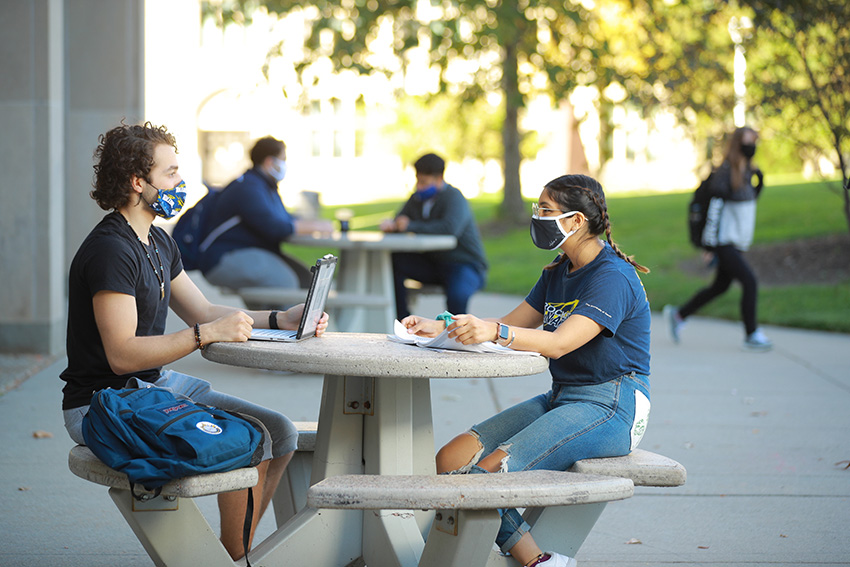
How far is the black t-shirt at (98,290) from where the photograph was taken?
3.35m

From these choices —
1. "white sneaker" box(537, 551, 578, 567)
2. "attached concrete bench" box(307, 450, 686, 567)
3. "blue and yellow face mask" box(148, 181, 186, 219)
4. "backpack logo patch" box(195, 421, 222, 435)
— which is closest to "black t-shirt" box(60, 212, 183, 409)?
"blue and yellow face mask" box(148, 181, 186, 219)

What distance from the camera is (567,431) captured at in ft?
11.6

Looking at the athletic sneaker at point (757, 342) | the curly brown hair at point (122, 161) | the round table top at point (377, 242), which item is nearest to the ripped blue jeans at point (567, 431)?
the curly brown hair at point (122, 161)

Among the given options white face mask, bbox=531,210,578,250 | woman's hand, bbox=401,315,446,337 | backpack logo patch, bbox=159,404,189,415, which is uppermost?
white face mask, bbox=531,210,578,250

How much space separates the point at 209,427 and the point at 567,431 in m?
1.22

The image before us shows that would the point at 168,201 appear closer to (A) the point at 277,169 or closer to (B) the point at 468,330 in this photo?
(B) the point at 468,330

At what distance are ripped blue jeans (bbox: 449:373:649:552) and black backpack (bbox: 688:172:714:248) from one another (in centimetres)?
580

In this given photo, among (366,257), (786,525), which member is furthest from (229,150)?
(786,525)

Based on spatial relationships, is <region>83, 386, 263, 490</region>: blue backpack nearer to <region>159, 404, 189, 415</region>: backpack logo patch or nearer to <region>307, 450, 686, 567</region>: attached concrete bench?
<region>159, 404, 189, 415</region>: backpack logo patch

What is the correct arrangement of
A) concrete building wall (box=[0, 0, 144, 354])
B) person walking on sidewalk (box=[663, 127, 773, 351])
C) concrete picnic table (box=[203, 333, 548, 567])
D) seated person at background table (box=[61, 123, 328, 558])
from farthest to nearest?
person walking on sidewalk (box=[663, 127, 773, 351]) → concrete building wall (box=[0, 0, 144, 354]) → seated person at background table (box=[61, 123, 328, 558]) → concrete picnic table (box=[203, 333, 548, 567])

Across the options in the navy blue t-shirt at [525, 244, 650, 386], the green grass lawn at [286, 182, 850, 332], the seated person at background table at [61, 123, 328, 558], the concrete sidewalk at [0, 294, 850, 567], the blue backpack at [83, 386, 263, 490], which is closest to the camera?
the blue backpack at [83, 386, 263, 490]

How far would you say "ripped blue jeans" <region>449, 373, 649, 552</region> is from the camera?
3.50 m

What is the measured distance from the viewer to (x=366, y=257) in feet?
29.9

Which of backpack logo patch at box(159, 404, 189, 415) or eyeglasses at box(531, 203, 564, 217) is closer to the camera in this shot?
backpack logo patch at box(159, 404, 189, 415)
